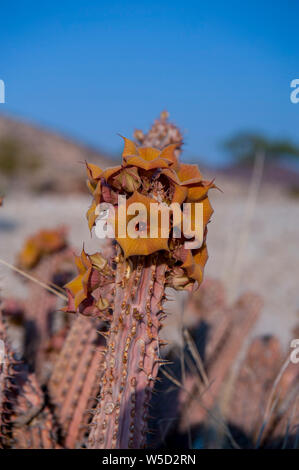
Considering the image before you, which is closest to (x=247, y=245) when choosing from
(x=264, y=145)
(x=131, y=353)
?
(x=131, y=353)

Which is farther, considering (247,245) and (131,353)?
(247,245)

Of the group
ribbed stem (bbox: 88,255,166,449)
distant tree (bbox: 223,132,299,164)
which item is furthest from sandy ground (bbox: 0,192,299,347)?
distant tree (bbox: 223,132,299,164)

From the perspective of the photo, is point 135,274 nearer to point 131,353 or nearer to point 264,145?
point 131,353

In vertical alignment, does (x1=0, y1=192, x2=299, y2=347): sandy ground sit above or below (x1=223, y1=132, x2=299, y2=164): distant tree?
below

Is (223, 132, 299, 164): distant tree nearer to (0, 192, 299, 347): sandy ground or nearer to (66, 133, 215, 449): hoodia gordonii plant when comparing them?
(0, 192, 299, 347): sandy ground

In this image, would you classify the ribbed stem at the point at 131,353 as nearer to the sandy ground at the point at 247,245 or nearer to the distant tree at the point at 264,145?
the sandy ground at the point at 247,245

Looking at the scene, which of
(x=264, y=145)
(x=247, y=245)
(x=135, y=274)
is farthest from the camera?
(x=264, y=145)
